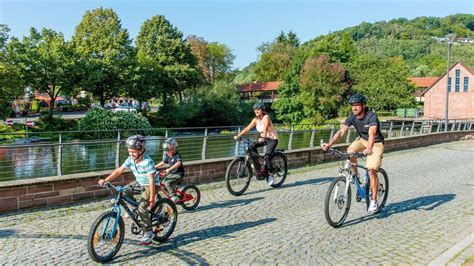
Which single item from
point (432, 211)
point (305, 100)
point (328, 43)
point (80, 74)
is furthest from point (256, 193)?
point (328, 43)

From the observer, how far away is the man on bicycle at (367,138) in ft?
23.1

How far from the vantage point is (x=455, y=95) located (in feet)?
224

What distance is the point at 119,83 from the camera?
49500mm

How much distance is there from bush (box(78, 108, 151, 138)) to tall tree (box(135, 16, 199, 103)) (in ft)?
43.9

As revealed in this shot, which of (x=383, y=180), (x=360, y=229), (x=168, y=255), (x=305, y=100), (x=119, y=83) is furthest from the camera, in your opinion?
(x=305, y=100)

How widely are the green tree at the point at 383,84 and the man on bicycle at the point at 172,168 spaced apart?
58811mm

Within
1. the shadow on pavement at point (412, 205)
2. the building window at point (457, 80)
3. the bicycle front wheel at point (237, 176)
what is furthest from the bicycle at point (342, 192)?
the building window at point (457, 80)

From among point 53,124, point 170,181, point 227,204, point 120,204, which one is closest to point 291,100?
point 53,124

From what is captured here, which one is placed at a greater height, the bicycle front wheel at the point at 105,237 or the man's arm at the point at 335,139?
the man's arm at the point at 335,139

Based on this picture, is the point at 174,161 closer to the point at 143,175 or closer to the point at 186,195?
the point at 186,195

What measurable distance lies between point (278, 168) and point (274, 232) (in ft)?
12.8

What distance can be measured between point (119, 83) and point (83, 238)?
4549 centimetres

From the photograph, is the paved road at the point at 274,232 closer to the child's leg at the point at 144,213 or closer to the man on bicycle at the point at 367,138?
the child's leg at the point at 144,213

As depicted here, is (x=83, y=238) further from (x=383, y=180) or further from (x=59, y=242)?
(x=383, y=180)
